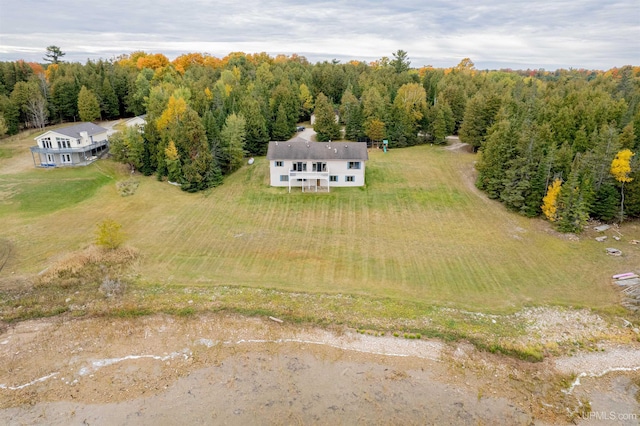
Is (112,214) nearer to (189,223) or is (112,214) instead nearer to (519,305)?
(189,223)

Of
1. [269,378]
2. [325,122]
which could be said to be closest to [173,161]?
[325,122]

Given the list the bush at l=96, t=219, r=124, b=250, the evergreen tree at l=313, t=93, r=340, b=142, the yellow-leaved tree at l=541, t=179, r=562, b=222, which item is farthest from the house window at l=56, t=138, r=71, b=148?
the yellow-leaved tree at l=541, t=179, r=562, b=222

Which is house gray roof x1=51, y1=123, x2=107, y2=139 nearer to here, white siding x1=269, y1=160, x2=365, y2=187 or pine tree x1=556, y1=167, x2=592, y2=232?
white siding x1=269, y1=160, x2=365, y2=187

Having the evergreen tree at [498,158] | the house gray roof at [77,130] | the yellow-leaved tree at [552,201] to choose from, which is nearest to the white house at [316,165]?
the evergreen tree at [498,158]

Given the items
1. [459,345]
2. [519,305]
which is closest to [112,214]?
[459,345]

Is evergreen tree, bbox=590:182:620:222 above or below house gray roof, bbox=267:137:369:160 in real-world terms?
below

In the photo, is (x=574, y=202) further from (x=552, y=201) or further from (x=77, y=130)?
(x=77, y=130)
